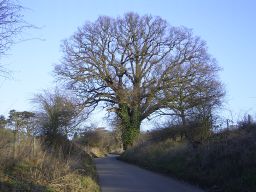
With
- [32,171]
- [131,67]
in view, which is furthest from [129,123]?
[32,171]

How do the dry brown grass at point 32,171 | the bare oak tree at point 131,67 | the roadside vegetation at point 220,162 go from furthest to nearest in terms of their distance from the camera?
1. the bare oak tree at point 131,67
2. the roadside vegetation at point 220,162
3. the dry brown grass at point 32,171

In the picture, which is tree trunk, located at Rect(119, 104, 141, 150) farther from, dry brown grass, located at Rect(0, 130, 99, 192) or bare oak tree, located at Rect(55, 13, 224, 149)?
dry brown grass, located at Rect(0, 130, 99, 192)

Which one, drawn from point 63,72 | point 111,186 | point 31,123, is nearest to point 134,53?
point 63,72

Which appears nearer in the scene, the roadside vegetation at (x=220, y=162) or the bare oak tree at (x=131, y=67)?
the roadside vegetation at (x=220, y=162)

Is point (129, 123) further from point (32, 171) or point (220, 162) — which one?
point (32, 171)

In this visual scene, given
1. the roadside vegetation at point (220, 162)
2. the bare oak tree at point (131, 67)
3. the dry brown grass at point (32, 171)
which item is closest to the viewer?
the dry brown grass at point (32, 171)

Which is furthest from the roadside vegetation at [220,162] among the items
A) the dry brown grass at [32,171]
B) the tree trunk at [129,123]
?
the tree trunk at [129,123]

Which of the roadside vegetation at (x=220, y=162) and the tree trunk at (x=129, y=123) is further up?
the tree trunk at (x=129, y=123)

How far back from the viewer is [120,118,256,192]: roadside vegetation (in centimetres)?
1661

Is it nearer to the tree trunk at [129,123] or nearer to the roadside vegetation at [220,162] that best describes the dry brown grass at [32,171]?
the roadside vegetation at [220,162]

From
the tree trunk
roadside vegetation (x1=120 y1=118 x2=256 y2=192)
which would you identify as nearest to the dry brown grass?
roadside vegetation (x1=120 y1=118 x2=256 y2=192)

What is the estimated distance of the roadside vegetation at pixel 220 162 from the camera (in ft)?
54.5

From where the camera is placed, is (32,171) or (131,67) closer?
(32,171)

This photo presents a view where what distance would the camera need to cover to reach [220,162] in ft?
63.1
